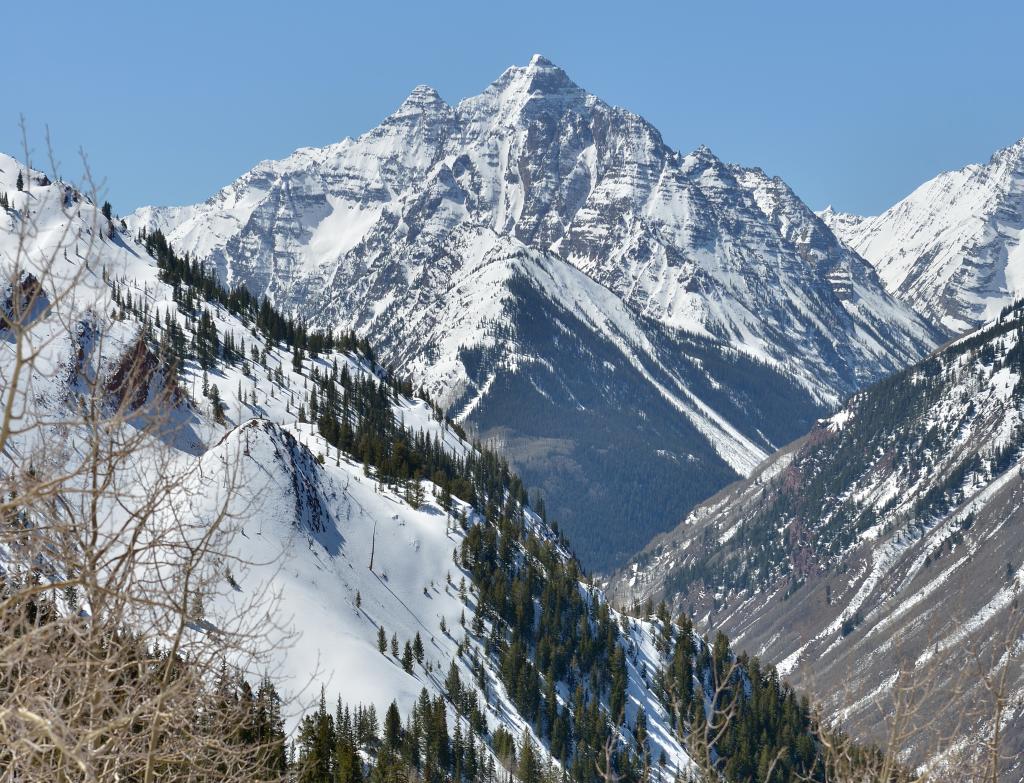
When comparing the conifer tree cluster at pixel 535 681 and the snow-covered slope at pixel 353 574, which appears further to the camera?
the snow-covered slope at pixel 353 574

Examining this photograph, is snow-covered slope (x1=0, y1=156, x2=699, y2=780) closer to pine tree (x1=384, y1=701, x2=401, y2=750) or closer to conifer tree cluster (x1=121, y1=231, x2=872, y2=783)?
conifer tree cluster (x1=121, y1=231, x2=872, y2=783)

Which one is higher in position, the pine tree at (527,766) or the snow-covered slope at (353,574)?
the snow-covered slope at (353,574)

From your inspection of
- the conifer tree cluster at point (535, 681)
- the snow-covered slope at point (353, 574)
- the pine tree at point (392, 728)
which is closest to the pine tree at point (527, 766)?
the conifer tree cluster at point (535, 681)

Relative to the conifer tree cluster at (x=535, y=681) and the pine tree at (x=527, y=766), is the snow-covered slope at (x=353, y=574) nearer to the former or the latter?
the conifer tree cluster at (x=535, y=681)

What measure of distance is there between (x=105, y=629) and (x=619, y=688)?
155 meters

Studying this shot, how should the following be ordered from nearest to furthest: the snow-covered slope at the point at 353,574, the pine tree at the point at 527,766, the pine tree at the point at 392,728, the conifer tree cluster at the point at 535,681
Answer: the pine tree at the point at 392,728
the conifer tree cluster at the point at 535,681
the pine tree at the point at 527,766
the snow-covered slope at the point at 353,574

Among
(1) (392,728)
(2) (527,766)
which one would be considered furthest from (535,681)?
(1) (392,728)

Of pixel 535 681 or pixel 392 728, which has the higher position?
pixel 392 728

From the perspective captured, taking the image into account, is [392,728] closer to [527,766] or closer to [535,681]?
[527,766]

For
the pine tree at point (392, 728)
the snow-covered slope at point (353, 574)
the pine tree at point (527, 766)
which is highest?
the snow-covered slope at point (353, 574)

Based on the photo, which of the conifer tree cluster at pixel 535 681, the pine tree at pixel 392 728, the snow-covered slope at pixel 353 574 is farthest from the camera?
the snow-covered slope at pixel 353 574

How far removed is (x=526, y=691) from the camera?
5935 inches

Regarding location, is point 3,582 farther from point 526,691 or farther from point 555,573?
point 555,573

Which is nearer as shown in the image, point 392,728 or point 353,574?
point 392,728
